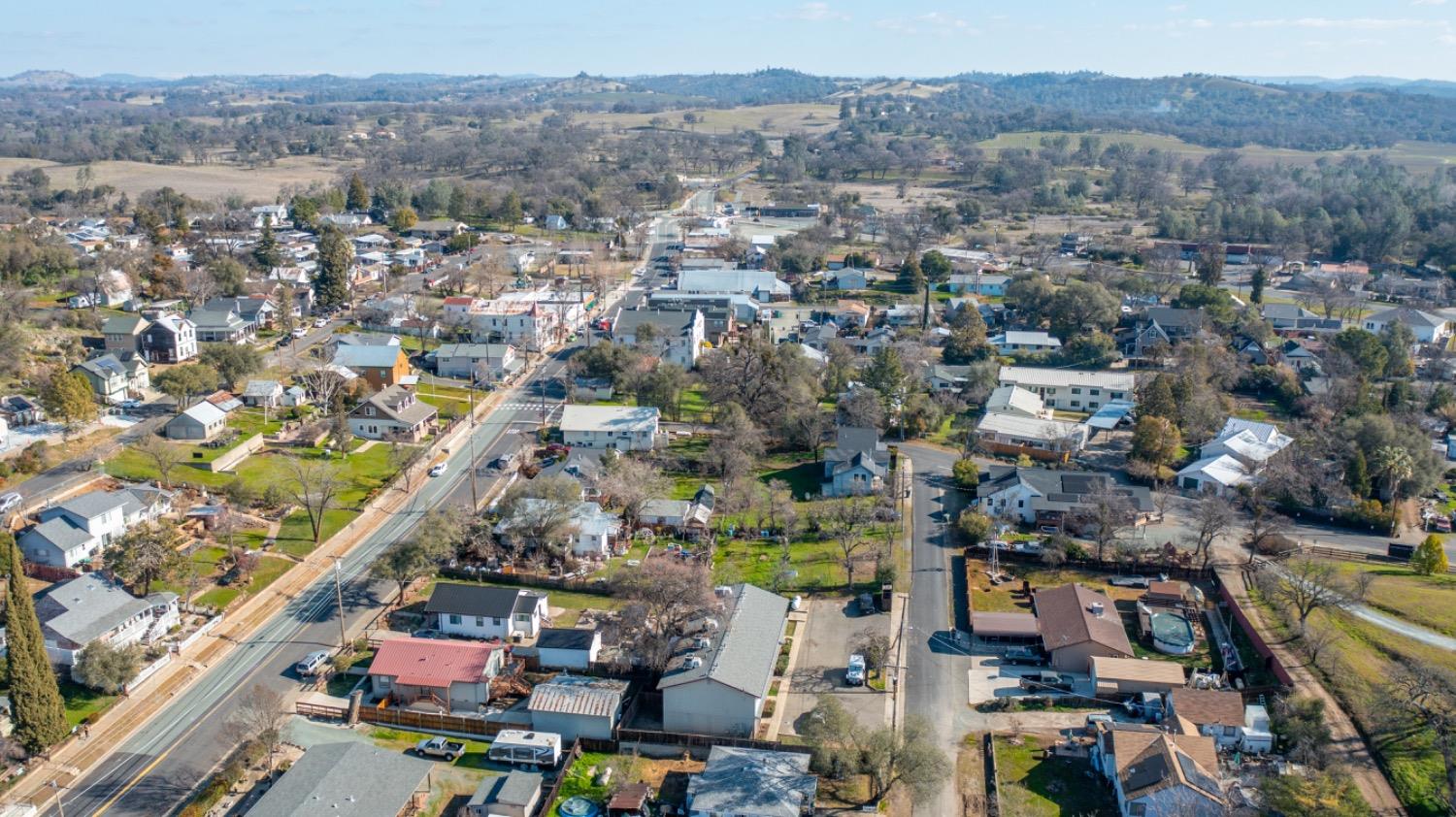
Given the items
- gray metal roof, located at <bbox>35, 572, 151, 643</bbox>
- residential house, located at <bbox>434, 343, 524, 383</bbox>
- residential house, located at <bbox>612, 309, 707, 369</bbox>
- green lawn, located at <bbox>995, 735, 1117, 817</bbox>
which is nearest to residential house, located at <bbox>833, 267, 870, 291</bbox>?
residential house, located at <bbox>612, 309, 707, 369</bbox>

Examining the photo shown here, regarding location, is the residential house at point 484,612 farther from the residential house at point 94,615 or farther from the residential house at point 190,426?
the residential house at point 190,426

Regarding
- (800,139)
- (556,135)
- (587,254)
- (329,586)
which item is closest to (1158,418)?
(329,586)

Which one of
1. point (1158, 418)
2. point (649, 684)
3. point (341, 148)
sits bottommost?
point (649, 684)

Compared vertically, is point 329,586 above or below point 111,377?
below

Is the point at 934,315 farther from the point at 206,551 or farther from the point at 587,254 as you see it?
the point at 206,551

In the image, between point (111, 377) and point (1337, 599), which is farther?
point (111, 377)

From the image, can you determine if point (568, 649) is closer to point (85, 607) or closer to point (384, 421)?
point (85, 607)

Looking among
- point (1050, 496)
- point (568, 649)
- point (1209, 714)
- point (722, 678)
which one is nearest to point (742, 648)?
point (722, 678)
